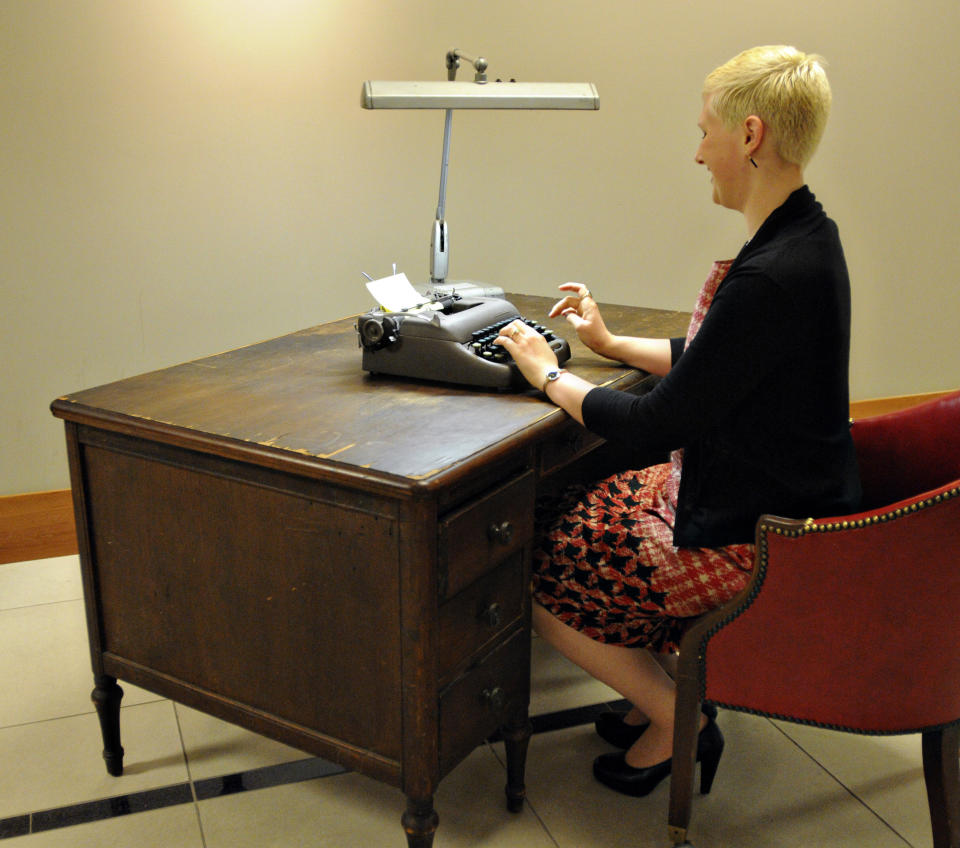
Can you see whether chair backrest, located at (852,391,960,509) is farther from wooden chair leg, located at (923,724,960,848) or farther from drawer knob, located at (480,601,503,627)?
drawer knob, located at (480,601,503,627)

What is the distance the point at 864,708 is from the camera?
4.92 ft

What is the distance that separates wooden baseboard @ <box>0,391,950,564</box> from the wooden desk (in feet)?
3.91

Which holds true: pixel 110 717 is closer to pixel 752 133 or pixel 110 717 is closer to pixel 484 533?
pixel 484 533

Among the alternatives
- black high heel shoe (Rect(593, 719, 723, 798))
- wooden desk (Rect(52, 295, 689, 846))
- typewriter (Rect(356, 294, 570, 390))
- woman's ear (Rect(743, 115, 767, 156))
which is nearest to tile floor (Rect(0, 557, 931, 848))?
black high heel shoe (Rect(593, 719, 723, 798))

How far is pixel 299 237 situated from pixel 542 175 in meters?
0.89

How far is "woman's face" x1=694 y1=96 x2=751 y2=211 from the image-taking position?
62.0 inches

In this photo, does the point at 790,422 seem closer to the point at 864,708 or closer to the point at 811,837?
the point at 864,708

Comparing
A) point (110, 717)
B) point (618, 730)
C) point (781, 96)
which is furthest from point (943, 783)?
point (110, 717)

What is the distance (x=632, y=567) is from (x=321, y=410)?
0.62m

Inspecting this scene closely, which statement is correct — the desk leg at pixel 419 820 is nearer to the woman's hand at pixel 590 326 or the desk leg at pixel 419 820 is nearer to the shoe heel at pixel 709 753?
the shoe heel at pixel 709 753

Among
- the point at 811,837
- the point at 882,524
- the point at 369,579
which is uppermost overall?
the point at 882,524

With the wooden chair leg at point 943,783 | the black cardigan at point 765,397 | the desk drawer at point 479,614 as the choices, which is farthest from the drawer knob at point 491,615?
the wooden chair leg at point 943,783

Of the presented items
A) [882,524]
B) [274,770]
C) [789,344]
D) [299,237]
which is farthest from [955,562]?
[299,237]

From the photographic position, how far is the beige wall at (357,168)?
2.73 metres
